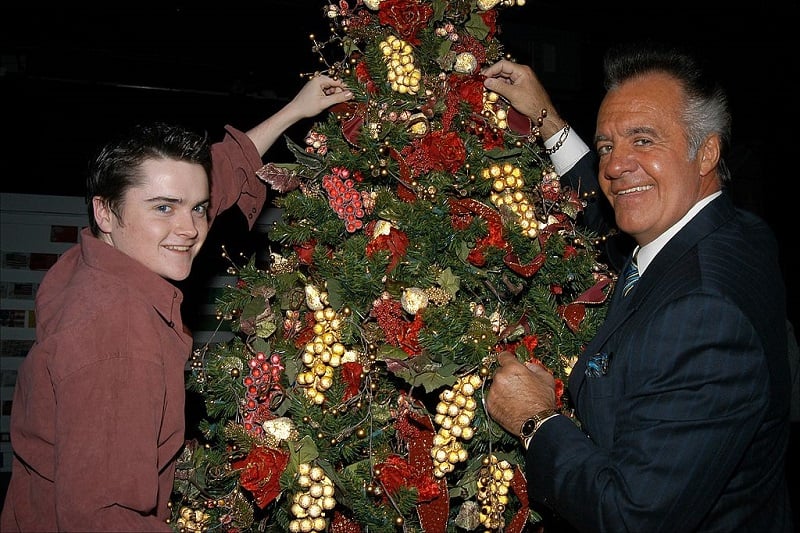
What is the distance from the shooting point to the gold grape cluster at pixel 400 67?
144cm

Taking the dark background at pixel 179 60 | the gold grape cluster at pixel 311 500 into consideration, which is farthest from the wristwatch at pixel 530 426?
the dark background at pixel 179 60

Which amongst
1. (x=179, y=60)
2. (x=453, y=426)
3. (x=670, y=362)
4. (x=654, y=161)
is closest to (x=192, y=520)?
(x=453, y=426)

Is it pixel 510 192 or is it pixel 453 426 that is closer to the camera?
pixel 453 426

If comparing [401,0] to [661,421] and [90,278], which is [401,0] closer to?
[90,278]

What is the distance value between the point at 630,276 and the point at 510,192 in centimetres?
34

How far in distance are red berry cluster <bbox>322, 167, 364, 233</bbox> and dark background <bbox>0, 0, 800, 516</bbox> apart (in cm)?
279

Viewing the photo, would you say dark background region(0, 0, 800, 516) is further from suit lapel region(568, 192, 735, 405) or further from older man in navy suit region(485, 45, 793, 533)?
suit lapel region(568, 192, 735, 405)

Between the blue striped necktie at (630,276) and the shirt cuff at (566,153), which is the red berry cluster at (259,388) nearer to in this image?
the blue striped necktie at (630,276)

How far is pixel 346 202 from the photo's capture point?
144cm

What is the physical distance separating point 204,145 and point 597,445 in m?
1.11

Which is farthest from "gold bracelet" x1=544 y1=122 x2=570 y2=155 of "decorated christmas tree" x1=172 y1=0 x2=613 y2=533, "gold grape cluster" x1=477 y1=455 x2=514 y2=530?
"gold grape cluster" x1=477 y1=455 x2=514 y2=530

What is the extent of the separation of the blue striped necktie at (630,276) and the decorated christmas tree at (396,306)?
6 cm

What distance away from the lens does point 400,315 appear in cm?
139

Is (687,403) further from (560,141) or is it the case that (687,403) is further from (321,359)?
(560,141)
